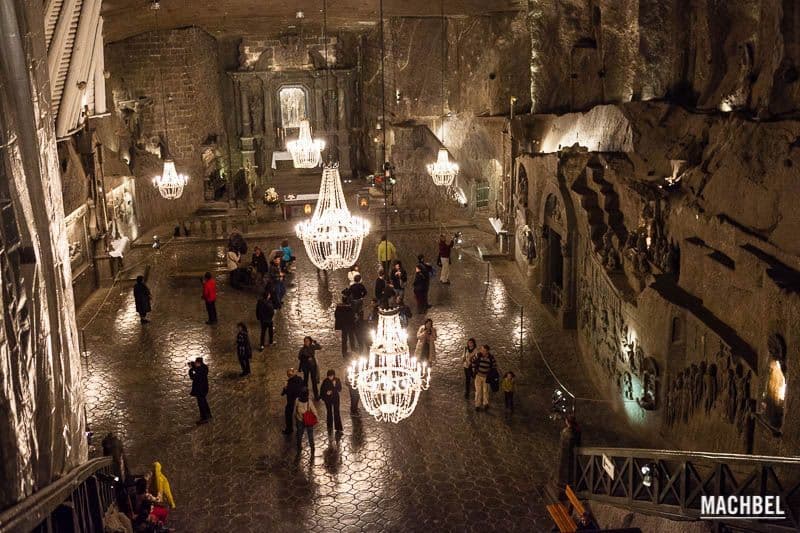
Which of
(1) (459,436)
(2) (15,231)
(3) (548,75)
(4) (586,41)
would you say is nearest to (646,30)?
(4) (586,41)

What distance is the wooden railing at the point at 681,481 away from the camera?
628cm

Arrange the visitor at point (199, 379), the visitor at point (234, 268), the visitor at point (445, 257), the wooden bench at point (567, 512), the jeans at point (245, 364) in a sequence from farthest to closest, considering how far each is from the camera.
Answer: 1. the visitor at point (234, 268)
2. the visitor at point (445, 257)
3. the jeans at point (245, 364)
4. the visitor at point (199, 379)
5. the wooden bench at point (567, 512)

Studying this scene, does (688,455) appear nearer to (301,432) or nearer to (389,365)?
(389,365)

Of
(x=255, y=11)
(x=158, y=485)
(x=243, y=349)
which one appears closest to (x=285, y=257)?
(x=243, y=349)

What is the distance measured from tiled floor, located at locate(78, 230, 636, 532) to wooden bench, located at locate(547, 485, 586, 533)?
0.22 m

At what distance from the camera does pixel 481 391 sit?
11.6 m

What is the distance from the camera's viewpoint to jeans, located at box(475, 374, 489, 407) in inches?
452

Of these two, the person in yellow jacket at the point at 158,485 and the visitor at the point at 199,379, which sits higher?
the visitor at the point at 199,379

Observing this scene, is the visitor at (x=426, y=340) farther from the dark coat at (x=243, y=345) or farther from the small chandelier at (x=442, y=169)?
the small chandelier at (x=442, y=169)

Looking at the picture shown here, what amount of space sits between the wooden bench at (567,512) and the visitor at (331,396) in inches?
122

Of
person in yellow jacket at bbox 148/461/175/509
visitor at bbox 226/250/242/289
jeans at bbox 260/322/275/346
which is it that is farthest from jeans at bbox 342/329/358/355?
person in yellow jacket at bbox 148/461/175/509

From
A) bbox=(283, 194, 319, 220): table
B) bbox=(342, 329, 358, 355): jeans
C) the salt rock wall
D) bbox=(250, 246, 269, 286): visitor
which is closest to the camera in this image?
bbox=(342, 329, 358, 355): jeans

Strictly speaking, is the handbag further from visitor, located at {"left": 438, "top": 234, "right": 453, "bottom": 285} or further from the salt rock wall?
the salt rock wall

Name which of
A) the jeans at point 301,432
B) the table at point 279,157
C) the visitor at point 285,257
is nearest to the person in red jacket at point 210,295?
the visitor at point 285,257
